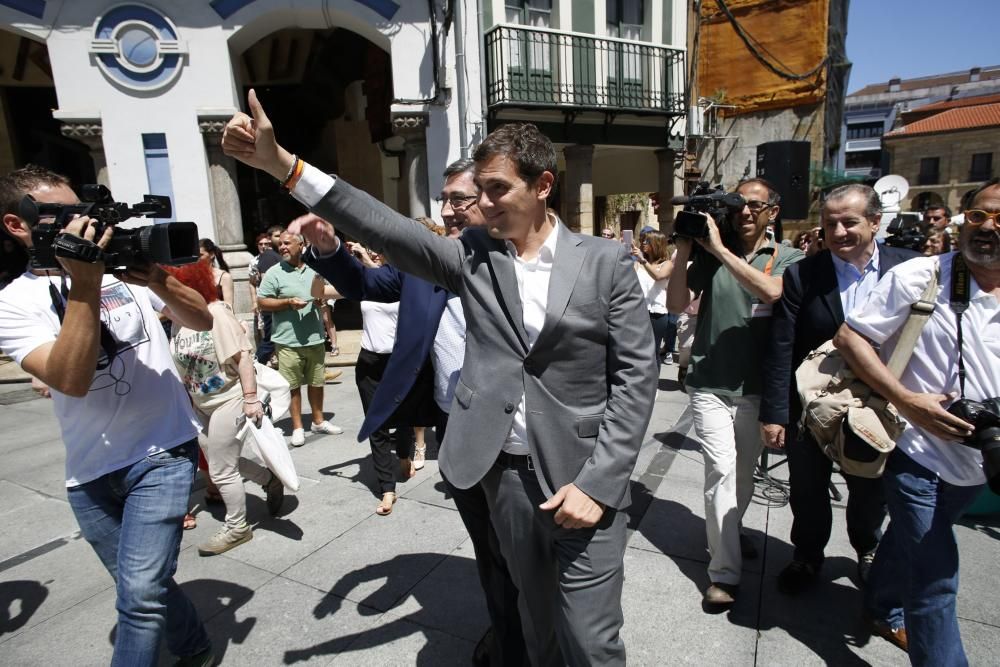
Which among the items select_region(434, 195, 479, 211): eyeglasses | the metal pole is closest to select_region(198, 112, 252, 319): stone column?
the metal pole

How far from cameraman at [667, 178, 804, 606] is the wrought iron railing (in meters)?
8.80

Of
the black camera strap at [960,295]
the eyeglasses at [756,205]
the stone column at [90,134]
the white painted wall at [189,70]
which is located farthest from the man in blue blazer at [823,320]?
the stone column at [90,134]

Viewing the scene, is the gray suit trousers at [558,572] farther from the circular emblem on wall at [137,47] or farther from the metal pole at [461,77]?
the circular emblem on wall at [137,47]

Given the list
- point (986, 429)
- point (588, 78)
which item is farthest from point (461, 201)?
point (588, 78)

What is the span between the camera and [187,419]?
7.61 ft

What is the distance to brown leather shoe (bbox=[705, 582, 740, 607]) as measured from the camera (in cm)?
280

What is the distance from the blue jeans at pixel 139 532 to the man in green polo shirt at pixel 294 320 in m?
3.14

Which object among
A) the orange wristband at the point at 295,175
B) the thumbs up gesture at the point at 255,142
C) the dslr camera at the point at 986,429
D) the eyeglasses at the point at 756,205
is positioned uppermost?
the thumbs up gesture at the point at 255,142

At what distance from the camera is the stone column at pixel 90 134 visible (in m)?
8.81

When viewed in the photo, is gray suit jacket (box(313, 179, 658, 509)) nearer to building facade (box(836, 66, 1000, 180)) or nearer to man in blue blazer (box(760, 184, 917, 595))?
man in blue blazer (box(760, 184, 917, 595))

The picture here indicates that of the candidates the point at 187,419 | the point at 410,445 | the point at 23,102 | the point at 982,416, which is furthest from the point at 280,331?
the point at 23,102

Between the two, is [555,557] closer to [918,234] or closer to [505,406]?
[505,406]

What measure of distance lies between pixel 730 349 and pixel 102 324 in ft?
8.92

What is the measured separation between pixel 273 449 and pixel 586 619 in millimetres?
2461
